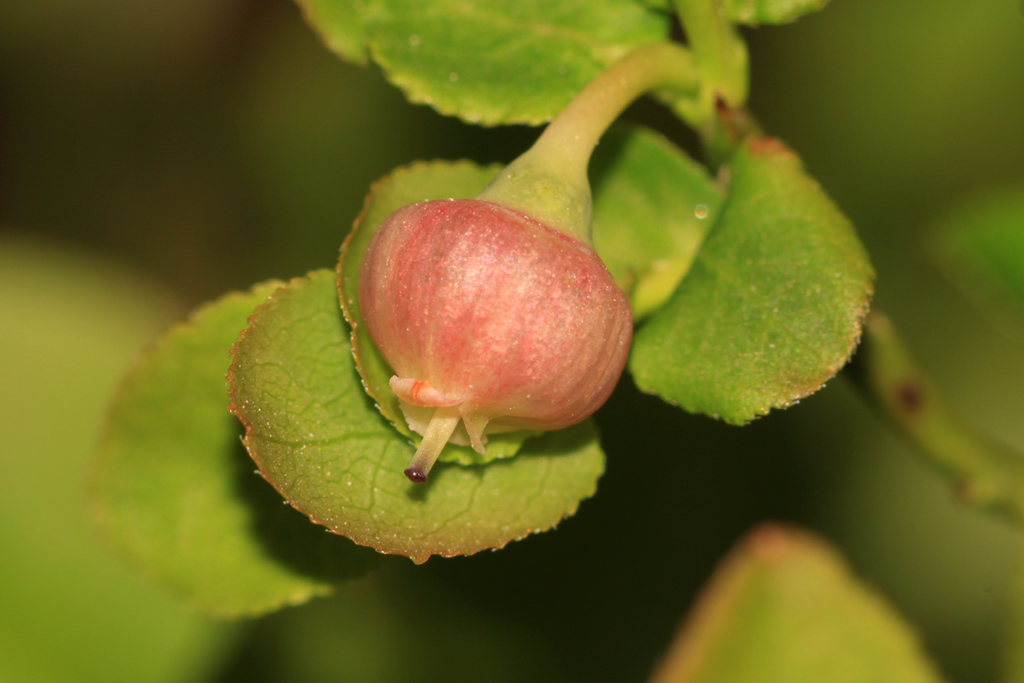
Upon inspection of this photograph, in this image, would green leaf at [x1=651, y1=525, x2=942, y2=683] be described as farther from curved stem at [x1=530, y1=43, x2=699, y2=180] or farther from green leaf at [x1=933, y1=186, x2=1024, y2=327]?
curved stem at [x1=530, y1=43, x2=699, y2=180]

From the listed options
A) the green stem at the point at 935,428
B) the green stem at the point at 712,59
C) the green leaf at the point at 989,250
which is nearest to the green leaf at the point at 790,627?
the green stem at the point at 935,428

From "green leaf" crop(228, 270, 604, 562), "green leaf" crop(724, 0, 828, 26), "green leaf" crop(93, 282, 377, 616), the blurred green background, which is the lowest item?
the blurred green background

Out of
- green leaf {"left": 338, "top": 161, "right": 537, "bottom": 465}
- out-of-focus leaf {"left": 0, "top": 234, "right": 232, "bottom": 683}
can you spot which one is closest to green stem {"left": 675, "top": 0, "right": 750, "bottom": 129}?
green leaf {"left": 338, "top": 161, "right": 537, "bottom": 465}

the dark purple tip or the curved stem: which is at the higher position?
the curved stem

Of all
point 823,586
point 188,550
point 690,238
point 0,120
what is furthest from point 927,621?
point 0,120

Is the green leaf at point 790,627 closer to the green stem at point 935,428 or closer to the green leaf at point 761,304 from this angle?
the green stem at point 935,428
